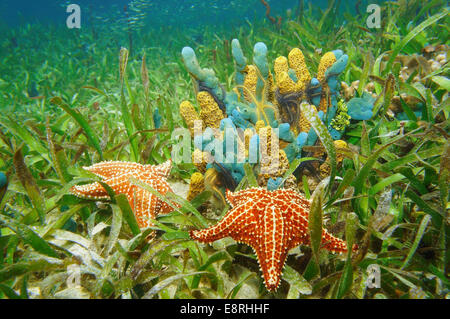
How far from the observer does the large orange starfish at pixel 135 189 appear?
7.25ft

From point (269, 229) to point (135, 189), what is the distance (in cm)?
120

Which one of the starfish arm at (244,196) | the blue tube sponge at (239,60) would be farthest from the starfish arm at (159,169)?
the blue tube sponge at (239,60)

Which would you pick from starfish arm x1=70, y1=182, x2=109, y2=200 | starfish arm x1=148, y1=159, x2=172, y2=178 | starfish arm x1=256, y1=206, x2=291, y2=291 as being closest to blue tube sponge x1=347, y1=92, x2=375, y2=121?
starfish arm x1=256, y1=206, x2=291, y2=291

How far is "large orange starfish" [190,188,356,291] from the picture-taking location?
64.2 inches

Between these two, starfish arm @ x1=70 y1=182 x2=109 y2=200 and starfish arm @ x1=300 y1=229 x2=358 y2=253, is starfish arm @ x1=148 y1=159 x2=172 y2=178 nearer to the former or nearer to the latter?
starfish arm @ x1=70 y1=182 x2=109 y2=200

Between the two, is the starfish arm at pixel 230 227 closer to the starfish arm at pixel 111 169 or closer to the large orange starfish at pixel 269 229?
the large orange starfish at pixel 269 229

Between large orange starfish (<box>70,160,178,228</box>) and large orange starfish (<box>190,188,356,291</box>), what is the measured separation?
55 cm

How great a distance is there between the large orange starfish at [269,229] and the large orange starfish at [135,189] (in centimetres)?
55

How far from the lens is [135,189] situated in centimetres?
224

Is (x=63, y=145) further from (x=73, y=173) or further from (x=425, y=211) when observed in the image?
(x=425, y=211)

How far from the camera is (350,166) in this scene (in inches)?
103

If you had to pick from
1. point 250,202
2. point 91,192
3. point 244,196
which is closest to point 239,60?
point 244,196
